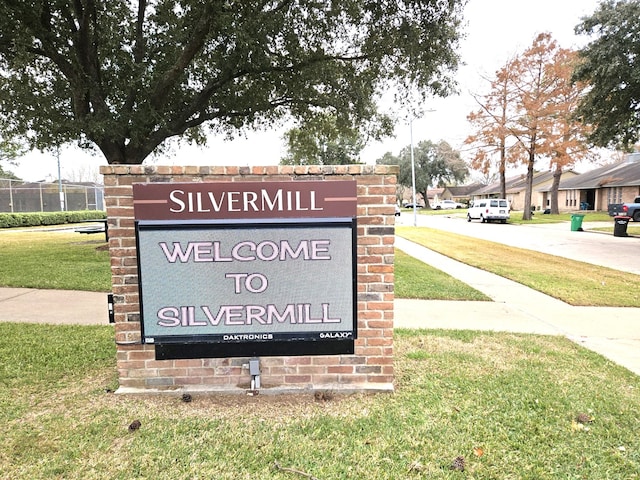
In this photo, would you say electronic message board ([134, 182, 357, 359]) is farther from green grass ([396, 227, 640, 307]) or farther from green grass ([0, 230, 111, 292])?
green grass ([396, 227, 640, 307])

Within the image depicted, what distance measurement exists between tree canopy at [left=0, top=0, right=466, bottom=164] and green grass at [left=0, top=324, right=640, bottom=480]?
7.72m

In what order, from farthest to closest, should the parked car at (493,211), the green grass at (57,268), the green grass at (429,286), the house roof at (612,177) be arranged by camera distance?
the house roof at (612,177) → the parked car at (493,211) → the green grass at (57,268) → the green grass at (429,286)

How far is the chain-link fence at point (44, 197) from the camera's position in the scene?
29.1 meters

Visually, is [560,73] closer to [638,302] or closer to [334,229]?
[638,302]

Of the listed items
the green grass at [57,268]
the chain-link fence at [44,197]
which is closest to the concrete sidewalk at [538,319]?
the green grass at [57,268]

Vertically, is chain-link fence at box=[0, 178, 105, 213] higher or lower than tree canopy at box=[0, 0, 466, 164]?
lower

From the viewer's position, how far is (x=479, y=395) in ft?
10.8

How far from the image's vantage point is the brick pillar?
10.2 ft

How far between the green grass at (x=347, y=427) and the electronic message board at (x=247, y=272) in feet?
1.63

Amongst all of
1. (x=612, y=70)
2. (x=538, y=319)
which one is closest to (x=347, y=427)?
(x=538, y=319)

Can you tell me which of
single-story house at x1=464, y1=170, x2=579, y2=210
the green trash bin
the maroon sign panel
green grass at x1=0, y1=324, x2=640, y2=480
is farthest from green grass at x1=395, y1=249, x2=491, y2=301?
single-story house at x1=464, y1=170, x2=579, y2=210

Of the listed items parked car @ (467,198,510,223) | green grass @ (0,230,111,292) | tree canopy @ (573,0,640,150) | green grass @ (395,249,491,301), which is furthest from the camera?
parked car @ (467,198,510,223)

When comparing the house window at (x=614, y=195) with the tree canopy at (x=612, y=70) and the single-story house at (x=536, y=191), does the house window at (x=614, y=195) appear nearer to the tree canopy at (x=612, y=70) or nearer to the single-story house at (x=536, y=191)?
the single-story house at (x=536, y=191)

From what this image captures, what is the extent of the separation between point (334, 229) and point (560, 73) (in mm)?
35371
